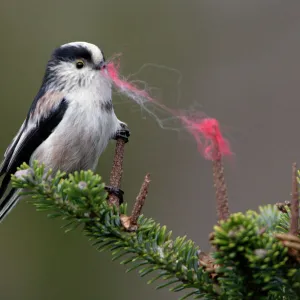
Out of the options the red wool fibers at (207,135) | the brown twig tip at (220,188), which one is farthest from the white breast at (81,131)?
the brown twig tip at (220,188)

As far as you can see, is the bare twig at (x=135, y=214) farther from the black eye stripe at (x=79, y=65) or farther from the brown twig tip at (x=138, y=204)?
the black eye stripe at (x=79, y=65)

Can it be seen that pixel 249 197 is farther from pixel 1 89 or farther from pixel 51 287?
pixel 1 89

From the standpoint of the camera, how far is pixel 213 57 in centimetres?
502

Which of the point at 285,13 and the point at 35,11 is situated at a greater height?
the point at 285,13

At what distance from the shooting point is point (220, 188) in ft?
3.88

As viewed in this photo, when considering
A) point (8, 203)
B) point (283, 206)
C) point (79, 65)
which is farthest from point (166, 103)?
point (283, 206)

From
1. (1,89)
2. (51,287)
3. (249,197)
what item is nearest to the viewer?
(51,287)

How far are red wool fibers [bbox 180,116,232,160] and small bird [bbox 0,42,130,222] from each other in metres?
0.96

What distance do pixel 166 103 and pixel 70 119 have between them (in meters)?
1.20

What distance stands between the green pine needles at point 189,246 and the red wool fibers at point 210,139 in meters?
0.16

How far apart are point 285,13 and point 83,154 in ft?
10.7

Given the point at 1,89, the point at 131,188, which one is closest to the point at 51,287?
the point at 131,188

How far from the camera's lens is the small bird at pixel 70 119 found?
7.80 feet

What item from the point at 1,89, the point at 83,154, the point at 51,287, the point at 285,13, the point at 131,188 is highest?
the point at 285,13
